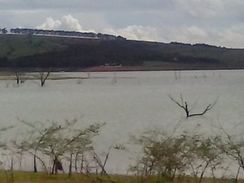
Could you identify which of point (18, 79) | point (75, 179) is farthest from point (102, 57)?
point (75, 179)

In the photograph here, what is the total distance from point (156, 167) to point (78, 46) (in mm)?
146637

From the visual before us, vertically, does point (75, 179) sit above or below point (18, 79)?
above

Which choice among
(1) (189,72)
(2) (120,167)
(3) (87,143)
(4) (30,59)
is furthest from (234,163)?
(1) (189,72)

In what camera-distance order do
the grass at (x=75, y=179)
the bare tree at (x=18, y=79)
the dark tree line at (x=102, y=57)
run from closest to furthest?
the grass at (x=75, y=179) → the bare tree at (x=18, y=79) → the dark tree line at (x=102, y=57)

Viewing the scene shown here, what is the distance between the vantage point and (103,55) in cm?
15300

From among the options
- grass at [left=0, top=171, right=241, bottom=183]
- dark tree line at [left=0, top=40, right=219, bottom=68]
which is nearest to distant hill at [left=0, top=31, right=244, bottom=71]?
dark tree line at [left=0, top=40, right=219, bottom=68]

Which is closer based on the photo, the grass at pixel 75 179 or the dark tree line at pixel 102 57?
the grass at pixel 75 179

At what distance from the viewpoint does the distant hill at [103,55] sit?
147 metres

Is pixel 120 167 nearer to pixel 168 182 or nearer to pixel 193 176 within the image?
pixel 193 176

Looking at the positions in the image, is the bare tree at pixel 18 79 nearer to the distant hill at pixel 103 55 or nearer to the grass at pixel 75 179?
the distant hill at pixel 103 55

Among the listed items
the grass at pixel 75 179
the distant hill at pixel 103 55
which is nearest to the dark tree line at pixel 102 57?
the distant hill at pixel 103 55

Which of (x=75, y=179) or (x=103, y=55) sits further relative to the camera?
(x=103, y=55)

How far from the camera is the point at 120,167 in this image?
2500 centimetres

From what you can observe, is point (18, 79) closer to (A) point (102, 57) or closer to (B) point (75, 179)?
(A) point (102, 57)
